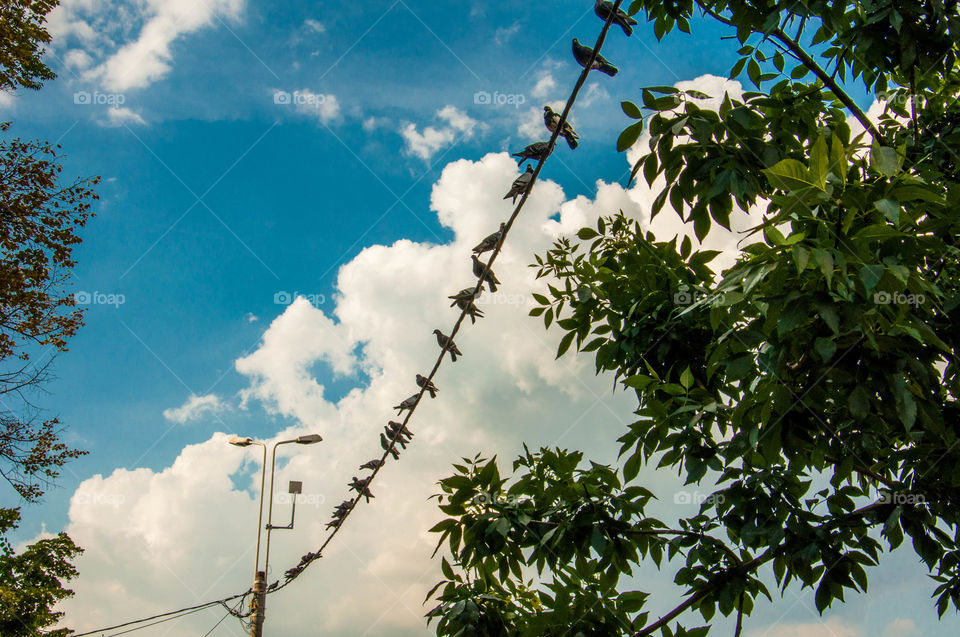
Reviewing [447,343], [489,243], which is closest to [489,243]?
[489,243]

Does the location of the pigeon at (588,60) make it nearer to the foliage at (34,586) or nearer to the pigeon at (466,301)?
the pigeon at (466,301)

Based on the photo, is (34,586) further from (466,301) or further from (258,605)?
(466,301)

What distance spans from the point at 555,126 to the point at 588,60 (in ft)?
1.37

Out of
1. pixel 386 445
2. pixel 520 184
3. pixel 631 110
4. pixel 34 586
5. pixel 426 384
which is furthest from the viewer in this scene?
pixel 34 586

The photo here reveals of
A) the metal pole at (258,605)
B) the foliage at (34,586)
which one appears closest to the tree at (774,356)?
the metal pole at (258,605)

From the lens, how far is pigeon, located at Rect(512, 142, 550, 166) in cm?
333

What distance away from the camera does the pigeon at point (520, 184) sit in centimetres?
335

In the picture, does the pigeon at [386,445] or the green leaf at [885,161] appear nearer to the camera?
the green leaf at [885,161]

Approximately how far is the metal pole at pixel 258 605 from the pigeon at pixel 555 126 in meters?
9.87

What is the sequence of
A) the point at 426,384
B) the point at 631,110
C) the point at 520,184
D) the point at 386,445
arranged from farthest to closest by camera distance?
1. the point at 386,445
2. the point at 426,384
3. the point at 520,184
4. the point at 631,110

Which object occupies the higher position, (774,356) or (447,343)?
(447,343)

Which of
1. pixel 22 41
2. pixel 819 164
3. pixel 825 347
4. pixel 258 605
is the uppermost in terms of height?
pixel 22 41

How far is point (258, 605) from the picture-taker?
10.3m

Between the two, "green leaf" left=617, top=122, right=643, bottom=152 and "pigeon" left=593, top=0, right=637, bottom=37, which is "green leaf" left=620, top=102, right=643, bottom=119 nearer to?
"green leaf" left=617, top=122, right=643, bottom=152
